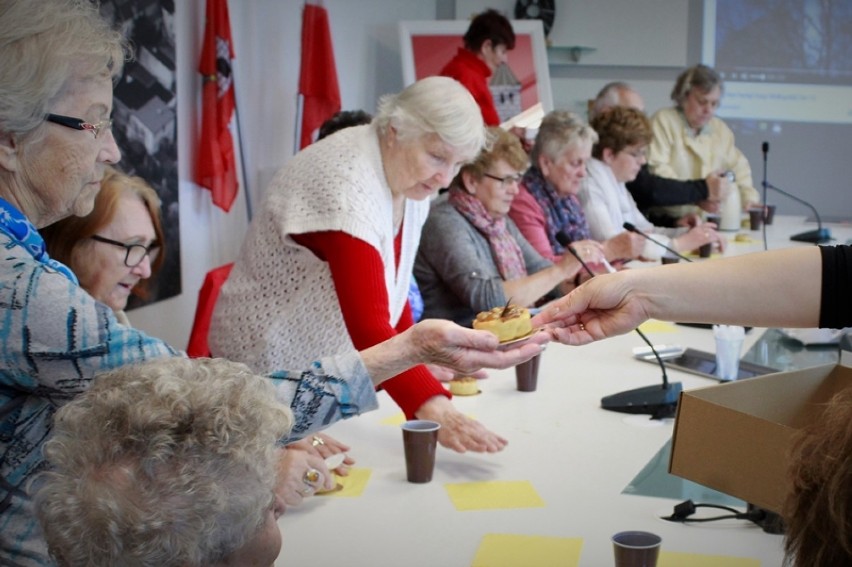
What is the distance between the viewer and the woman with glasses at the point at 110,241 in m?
2.12

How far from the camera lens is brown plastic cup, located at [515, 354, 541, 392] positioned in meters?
2.41

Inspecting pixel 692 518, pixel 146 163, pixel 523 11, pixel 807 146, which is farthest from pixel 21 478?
pixel 807 146

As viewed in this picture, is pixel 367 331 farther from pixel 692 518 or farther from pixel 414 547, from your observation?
pixel 692 518

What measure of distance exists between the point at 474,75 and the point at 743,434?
4.73m

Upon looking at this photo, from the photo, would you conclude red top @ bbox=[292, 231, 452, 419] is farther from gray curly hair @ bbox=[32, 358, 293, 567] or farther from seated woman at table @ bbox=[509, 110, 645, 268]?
seated woman at table @ bbox=[509, 110, 645, 268]

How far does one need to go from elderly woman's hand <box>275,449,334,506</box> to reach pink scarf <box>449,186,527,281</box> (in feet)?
6.11

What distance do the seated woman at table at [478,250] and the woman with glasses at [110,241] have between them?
1.33 meters

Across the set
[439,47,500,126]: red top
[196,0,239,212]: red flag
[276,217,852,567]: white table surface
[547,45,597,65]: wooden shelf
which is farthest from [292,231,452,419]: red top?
[547,45,597,65]: wooden shelf

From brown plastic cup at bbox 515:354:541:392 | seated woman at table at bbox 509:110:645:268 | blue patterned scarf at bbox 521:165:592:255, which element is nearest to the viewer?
brown plastic cup at bbox 515:354:541:392

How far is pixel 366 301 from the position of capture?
2.08 meters

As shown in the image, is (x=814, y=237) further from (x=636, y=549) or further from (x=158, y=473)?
(x=158, y=473)

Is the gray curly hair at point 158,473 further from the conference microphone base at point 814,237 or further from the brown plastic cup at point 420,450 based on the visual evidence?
the conference microphone base at point 814,237

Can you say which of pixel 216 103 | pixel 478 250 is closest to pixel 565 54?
pixel 216 103

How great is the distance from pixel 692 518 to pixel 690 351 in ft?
3.76
